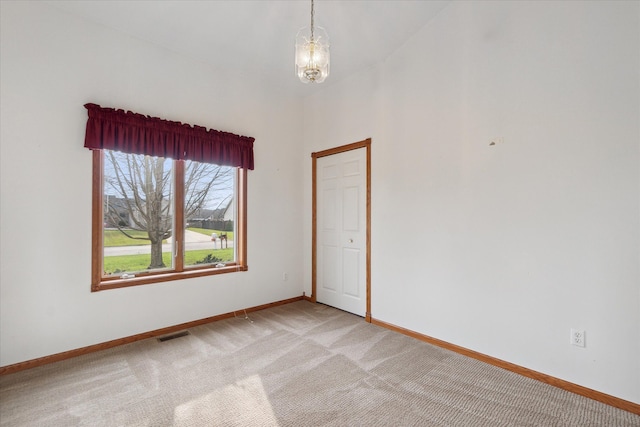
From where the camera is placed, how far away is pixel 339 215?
4.02 metres

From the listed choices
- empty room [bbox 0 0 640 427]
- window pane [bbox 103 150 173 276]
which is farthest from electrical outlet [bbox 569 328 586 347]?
window pane [bbox 103 150 173 276]

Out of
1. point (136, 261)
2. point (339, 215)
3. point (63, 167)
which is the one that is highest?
point (63, 167)

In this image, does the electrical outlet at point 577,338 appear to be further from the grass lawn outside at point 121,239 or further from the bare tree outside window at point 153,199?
the grass lawn outside at point 121,239

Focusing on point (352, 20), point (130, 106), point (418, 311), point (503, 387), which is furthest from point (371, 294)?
point (130, 106)

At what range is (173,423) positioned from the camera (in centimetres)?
183

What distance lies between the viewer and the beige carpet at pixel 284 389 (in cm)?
190

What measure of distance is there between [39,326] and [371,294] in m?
3.16

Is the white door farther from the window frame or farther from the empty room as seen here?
the window frame

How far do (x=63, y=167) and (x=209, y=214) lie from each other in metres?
1.43

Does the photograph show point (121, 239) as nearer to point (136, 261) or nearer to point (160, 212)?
point (136, 261)

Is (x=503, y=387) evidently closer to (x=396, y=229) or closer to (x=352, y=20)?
(x=396, y=229)

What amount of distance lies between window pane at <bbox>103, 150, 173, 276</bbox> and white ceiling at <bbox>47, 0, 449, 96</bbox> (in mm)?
1248

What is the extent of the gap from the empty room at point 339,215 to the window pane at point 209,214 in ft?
0.08

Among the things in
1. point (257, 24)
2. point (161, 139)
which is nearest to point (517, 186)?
point (257, 24)
